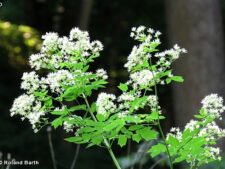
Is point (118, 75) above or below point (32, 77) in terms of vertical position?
above

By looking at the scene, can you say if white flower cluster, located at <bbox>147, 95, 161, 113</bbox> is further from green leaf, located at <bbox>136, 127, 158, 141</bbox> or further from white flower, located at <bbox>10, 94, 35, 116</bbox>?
white flower, located at <bbox>10, 94, 35, 116</bbox>

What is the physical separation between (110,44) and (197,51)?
3924 mm

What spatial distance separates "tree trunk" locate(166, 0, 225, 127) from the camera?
6324 millimetres

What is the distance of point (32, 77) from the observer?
2.10 metres

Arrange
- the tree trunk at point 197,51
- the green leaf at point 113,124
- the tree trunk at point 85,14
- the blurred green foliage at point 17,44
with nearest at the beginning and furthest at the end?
the green leaf at point 113,124 → the tree trunk at point 197,51 → the tree trunk at point 85,14 → the blurred green foliage at point 17,44

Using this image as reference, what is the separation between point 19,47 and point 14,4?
3.09 feet

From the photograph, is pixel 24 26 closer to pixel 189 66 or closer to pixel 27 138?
pixel 27 138

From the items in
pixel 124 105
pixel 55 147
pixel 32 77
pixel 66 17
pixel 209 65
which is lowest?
pixel 124 105

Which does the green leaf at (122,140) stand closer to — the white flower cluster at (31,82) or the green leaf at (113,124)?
the green leaf at (113,124)

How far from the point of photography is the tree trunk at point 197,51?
6324mm

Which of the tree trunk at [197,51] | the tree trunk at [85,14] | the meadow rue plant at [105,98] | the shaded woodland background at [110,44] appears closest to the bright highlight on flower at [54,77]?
the meadow rue plant at [105,98]

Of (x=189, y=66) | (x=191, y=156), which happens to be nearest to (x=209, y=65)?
(x=189, y=66)

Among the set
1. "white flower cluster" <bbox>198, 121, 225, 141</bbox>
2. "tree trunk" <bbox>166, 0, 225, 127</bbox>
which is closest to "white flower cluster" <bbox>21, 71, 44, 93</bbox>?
"white flower cluster" <bbox>198, 121, 225, 141</bbox>

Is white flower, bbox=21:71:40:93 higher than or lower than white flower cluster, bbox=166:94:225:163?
higher
